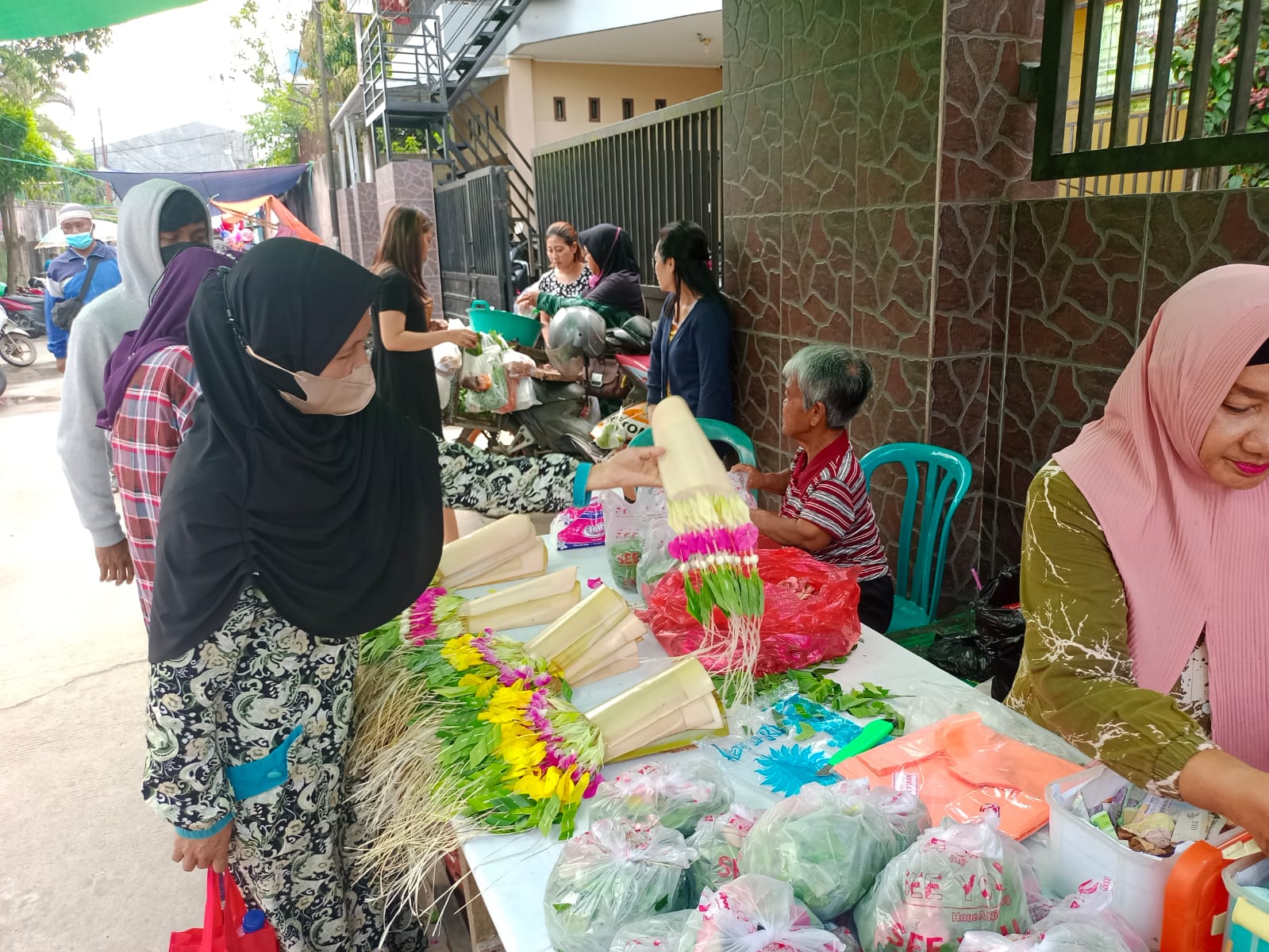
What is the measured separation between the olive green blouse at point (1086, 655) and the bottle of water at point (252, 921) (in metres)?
1.48

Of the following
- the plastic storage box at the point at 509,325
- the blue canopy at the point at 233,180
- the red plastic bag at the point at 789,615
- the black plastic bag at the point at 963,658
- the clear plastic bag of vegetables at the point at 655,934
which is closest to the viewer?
the clear plastic bag of vegetables at the point at 655,934

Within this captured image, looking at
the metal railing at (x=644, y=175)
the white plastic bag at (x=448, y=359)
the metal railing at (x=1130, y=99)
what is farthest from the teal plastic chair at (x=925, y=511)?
the white plastic bag at (x=448, y=359)

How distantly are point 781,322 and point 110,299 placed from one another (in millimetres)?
2815

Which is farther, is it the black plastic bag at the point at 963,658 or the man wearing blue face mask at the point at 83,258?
the man wearing blue face mask at the point at 83,258

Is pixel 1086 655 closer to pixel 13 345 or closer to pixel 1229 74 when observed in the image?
pixel 1229 74

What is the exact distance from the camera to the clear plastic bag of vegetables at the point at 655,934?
943mm

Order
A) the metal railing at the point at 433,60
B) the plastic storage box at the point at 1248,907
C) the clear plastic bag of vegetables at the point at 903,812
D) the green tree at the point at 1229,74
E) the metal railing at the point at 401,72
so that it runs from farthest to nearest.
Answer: the metal railing at the point at 401,72, the metal railing at the point at 433,60, the green tree at the point at 1229,74, the clear plastic bag of vegetables at the point at 903,812, the plastic storage box at the point at 1248,907

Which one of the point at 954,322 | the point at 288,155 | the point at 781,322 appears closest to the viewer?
the point at 954,322

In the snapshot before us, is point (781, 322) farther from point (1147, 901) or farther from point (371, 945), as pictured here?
point (1147, 901)

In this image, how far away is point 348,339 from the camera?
1.54 m

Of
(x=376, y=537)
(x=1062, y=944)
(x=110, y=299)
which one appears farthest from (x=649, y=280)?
(x=1062, y=944)

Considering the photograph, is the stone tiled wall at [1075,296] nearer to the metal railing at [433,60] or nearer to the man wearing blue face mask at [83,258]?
the man wearing blue face mask at [83,258]

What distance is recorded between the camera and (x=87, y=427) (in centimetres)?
246

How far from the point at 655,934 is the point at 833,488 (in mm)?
1609
